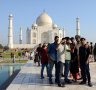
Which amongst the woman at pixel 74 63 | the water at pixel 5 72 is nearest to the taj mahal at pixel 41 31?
the water at pixel 5 72

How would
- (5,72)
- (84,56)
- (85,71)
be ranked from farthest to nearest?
1. (5,72)
2. (85,71)
3. (84,56)

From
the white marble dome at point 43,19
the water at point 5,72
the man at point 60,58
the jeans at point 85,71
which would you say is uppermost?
the white marble dome at point 43,19

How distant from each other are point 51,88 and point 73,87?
1.88ft

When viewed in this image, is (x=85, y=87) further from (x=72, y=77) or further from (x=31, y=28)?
(x=31, y=28)

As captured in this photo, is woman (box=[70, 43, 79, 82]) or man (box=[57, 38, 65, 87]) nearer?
man (box=[57, 38, 65, 87])

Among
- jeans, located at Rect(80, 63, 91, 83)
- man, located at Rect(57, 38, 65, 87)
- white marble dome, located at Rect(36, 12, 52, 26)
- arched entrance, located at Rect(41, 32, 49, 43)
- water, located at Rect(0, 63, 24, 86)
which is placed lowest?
water, located at Rect(0, 63, 24, 86)

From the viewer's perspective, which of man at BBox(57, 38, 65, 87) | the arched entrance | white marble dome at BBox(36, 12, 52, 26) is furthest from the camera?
the arched entrance

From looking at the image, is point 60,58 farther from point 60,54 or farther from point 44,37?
point 44,37

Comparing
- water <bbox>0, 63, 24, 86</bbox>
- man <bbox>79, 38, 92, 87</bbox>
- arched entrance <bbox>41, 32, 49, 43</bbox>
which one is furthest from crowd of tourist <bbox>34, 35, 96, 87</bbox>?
arched entrance <bbox>41, 32, 49, 43</bbox>

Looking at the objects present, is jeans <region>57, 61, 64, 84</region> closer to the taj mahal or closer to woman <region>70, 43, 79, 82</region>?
woman <region>70, 43, 79, 82</region>

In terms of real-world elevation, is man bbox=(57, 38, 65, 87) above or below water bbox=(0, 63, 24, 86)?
above

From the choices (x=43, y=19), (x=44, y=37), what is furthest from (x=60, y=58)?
(x=44, y=37)

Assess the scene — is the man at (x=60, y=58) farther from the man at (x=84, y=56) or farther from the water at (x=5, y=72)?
the water at (x=5, y=72)

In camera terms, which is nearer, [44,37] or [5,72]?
[5,72]
